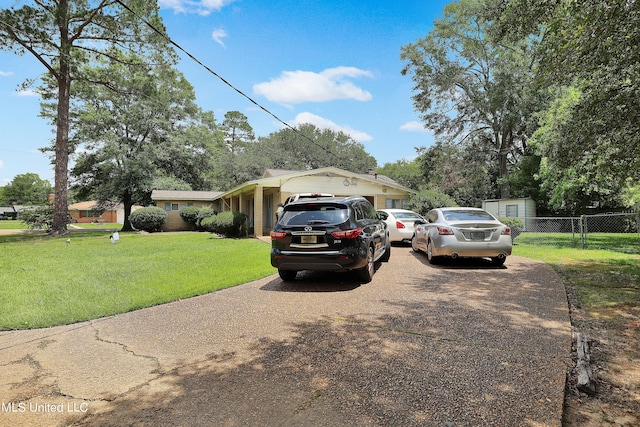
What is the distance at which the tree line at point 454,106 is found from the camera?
6.88 m

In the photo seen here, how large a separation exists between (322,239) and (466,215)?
4.41 meters

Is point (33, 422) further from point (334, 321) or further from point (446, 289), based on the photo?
point (446, 289)

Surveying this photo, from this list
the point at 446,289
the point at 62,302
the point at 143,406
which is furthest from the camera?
the point at 446,289

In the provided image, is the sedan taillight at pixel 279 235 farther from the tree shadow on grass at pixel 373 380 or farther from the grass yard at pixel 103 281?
the tree shadow on grass at pixel 373 380

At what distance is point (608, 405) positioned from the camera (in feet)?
8.80

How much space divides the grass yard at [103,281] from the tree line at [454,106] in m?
7.05

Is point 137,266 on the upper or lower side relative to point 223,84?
lower

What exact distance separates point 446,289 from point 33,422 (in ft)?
19.4

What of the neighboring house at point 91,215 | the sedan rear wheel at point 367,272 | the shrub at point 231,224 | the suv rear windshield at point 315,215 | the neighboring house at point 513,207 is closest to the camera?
the suv rear windshield at point 315,215

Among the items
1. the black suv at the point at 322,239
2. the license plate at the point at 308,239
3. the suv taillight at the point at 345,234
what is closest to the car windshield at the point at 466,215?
the black suv at the point at 322,239

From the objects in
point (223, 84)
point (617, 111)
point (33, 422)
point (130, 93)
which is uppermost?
point (130, 93)

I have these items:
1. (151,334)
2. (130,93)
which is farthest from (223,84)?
(130,93)

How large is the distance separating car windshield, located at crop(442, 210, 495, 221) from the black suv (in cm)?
282

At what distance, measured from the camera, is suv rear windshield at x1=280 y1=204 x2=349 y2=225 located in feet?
22.3
